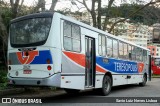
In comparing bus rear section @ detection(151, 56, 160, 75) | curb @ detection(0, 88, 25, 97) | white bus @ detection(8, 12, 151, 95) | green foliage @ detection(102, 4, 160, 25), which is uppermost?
green foliage @ detection(102, 4, 160, 25)

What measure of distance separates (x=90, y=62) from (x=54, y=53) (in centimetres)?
298

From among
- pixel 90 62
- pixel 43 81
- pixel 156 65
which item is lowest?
pixel 156 65

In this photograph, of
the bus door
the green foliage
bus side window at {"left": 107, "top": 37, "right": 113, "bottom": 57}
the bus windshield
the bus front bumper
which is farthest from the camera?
the green foliage

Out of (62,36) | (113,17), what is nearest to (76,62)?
(62,36)

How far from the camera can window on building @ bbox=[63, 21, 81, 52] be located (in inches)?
464

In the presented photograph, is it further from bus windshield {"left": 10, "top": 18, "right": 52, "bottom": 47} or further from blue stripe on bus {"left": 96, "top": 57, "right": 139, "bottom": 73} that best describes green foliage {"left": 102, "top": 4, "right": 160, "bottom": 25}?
bus windshield {"left": 10, "top": 18, "right": 52, "bottom": 47}

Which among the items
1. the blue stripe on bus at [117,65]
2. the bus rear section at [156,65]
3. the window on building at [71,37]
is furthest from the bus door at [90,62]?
the bus rear section at [156,65]

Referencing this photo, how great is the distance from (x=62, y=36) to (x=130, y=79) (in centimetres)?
873

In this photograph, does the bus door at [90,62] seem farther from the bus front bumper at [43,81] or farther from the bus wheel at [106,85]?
the bus front bumper at [43,81]

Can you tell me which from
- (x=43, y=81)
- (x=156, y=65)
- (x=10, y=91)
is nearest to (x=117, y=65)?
(x=10, y=91)

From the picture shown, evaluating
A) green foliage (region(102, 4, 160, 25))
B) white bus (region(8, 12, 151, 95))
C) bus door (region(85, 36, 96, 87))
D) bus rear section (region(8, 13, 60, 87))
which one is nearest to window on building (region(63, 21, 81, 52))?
white bus (region(8, 12, 151, 95))

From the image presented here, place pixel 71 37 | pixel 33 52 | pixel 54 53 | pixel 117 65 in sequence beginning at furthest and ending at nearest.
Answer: pixel 117 65 → pixel 71 37 → pixel 33 52 → pixel 54 53

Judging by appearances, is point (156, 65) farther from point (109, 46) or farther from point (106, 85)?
point (106, 85)

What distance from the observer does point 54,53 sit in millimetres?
11164
